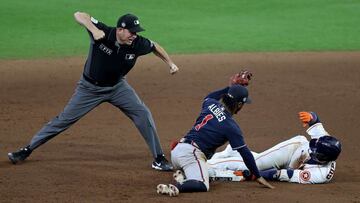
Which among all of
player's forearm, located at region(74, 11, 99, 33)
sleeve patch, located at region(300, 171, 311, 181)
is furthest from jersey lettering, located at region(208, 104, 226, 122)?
player's forearm, located at region(74, 11, 99, 33)

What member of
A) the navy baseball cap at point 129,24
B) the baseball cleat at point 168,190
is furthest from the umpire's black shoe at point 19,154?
the baseball cleat at point 168,190

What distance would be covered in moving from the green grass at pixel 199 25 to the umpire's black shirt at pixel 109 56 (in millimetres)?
7364

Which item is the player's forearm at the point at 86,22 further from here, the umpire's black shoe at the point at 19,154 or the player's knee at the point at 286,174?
the player's knee at the point at 286,174

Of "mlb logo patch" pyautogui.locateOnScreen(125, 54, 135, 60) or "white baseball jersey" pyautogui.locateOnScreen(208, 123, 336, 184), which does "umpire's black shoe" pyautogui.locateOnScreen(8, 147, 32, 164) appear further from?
"white baseball jersey" pyautogui.locateOnScreen(208, 123, 336, 184)

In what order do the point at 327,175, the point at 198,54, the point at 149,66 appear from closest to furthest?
the point at 327,175 → the point at 149,66 → the point at 198,54

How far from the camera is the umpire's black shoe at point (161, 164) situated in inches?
351

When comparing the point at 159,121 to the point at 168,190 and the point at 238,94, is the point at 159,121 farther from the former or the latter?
the point at 168,190

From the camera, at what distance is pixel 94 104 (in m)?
8.98

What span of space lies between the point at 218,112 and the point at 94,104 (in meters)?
1.69

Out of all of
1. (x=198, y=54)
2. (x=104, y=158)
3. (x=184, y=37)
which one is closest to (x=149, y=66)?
(x=198, y=54)

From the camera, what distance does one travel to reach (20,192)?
Result: 7781mm

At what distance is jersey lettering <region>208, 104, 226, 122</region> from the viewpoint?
7992mm

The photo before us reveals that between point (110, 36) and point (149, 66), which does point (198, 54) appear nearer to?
point (149, 66)

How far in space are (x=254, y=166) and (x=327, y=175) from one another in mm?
970
